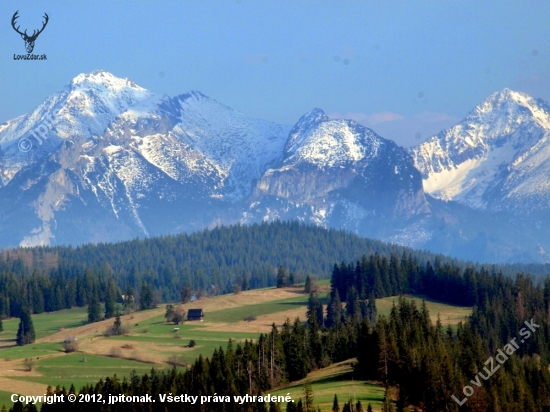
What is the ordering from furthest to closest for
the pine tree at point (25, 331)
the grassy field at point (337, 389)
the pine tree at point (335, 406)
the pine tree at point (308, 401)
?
the pine tree at point (25, 331) → the grassy field at point (337, 389) → the pine tree at point (308, 401) → the pine tree at point (335, 406)

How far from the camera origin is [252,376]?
12056cm

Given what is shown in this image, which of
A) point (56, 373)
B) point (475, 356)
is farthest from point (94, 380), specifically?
point (475, 356)

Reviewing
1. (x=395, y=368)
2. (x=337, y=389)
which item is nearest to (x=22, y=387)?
(x=337, y=389)

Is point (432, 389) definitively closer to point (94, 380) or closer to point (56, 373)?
point (94, 380)

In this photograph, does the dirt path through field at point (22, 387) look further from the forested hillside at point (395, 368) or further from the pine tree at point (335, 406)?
the pine tree at point (335, 406)

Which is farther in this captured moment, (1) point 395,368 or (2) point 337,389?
(1) point 395,368

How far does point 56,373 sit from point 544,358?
2513 inches

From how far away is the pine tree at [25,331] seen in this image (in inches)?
7552

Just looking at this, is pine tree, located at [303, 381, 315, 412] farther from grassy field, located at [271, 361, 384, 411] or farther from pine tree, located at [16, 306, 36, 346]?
pine tree, located at [16, 306, 36, 346]

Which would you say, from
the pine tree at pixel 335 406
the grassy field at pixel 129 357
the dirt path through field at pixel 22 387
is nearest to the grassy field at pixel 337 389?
the grassy field at pixel 129 357

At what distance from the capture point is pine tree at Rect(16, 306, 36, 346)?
19182cm

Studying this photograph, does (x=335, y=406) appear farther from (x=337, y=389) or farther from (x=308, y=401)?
(x=337, y=389)

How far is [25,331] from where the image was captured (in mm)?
195125

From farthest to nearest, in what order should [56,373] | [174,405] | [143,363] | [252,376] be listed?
1. [143,363]
2. [56,373]
3. [252,376]
4. [174,405]
